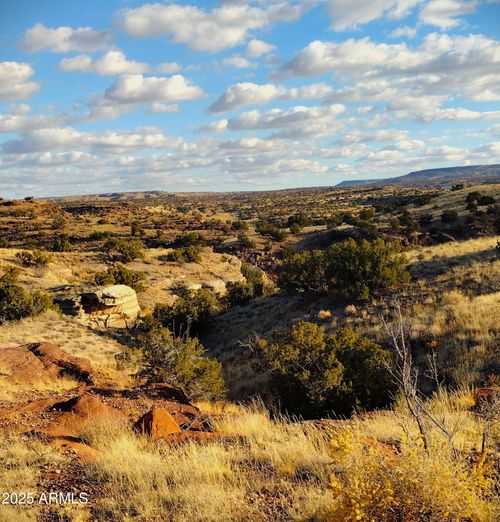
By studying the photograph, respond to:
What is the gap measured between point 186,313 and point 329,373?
13.4m

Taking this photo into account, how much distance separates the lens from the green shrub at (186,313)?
2175 centimetres

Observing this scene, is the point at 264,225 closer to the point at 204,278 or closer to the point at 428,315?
the point at 204,278

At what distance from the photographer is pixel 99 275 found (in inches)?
1016

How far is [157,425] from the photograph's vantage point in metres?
6.81

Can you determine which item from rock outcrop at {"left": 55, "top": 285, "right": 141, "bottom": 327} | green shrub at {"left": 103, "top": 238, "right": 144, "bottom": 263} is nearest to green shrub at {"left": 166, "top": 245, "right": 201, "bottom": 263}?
green shrub at {"left": 103, "top": 238, "right": 144, "bottom": 263}

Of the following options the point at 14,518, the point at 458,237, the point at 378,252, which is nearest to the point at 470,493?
the point at 14,518

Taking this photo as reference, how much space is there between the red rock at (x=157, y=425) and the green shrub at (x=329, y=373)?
12.7ft

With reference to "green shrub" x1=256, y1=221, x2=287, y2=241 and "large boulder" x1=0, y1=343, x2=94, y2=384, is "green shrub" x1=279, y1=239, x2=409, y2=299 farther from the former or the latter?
"green shrub" x1=256, y1=221, x2=287, y2=241

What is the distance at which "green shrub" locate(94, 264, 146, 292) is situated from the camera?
83.1 ft

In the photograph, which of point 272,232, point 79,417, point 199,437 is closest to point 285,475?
point 199,437

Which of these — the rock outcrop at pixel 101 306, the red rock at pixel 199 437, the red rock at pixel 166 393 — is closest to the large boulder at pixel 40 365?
Result: the red rock at pixel 166 393

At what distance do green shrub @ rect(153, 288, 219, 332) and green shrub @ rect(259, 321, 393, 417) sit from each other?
1088 cm

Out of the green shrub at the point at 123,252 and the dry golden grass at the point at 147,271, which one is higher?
the green shrub at the point at 123,252

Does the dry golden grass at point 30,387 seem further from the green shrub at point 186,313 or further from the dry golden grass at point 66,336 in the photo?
the green shrub at point 186,313
